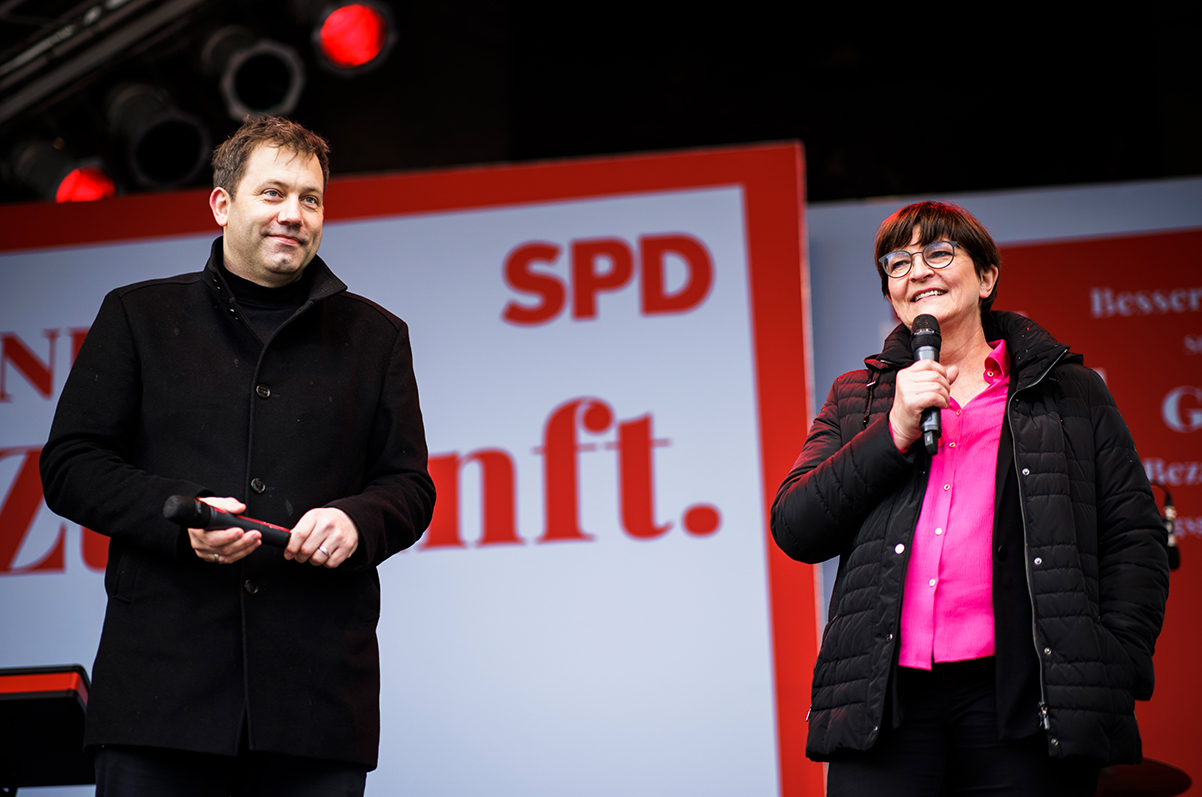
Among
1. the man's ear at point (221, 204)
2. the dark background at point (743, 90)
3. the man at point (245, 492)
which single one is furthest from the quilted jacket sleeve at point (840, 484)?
the dark background at point (743, 90)

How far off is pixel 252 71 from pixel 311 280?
2715 millimetres

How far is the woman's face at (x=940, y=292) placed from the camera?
76.7 inches

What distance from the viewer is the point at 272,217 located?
1.87 metres

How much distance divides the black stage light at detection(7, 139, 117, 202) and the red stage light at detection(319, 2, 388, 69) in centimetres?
106

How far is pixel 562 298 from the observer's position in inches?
168

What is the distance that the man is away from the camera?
167 centimetres

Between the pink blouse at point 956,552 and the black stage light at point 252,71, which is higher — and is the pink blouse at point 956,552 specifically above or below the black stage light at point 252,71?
below

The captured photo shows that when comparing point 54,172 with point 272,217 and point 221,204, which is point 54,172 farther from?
point 272,217

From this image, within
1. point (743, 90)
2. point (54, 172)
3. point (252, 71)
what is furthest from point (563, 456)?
point (54, 172)

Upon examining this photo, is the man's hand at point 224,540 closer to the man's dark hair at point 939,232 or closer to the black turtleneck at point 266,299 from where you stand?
the black turtleneck at point 266,299

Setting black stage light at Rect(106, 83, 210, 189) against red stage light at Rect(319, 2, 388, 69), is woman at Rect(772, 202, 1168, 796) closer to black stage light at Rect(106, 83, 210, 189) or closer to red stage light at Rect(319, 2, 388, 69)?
red stage light at Rect(319, 2, 388, 69)

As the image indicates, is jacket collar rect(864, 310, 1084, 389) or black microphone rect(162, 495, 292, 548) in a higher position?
jacket collar rect(864, 310, 1084, 389)

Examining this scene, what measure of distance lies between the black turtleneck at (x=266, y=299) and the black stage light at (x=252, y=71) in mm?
2573

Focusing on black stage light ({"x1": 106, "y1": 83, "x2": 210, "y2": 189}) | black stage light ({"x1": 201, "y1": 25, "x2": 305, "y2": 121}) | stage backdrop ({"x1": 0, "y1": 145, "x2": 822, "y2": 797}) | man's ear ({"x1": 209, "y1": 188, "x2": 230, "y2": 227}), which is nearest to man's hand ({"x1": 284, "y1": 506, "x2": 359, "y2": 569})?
man's ear ({"x1": 209, "y1": 188, "x2": 230, "y2": 227})
